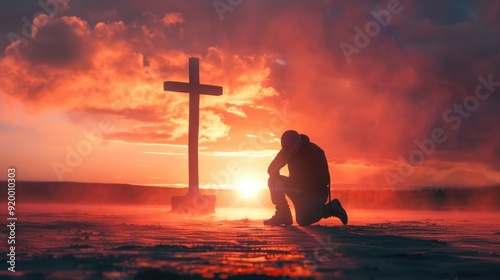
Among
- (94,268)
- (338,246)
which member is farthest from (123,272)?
(338,246)

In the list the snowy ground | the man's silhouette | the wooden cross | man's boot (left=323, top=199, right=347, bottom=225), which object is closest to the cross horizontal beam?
the wooden cross

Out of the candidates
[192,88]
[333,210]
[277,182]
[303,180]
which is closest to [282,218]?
[277,182]

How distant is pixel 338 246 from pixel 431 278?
8.53 ft

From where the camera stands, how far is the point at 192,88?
19109 mm

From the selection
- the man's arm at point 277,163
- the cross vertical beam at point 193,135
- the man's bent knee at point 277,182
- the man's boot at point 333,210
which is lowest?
the man's boot at point 333,210

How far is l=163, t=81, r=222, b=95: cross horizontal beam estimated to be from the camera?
18719 mm

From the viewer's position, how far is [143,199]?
119ft

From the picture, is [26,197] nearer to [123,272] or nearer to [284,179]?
[284,179]

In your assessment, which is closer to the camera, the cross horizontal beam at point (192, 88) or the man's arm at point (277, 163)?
the man's arm at point (277, 163)

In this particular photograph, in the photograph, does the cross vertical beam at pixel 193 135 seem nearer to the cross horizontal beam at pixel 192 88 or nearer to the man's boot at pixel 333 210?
the cross horizontal beam at pixel 192 88

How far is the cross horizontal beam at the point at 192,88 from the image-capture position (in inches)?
737

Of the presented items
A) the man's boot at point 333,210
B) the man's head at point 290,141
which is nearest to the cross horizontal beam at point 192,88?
the man's head at point 290,141

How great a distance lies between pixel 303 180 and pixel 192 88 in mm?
8123

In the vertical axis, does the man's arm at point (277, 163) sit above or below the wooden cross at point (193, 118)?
below
